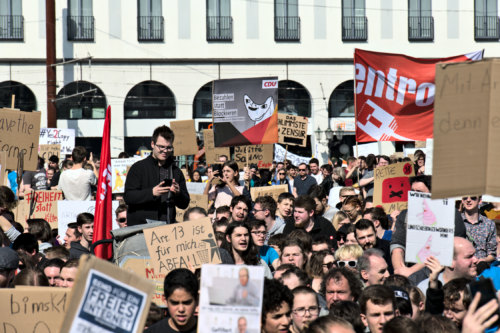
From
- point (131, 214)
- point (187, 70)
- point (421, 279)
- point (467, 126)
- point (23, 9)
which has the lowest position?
point (421, 279)

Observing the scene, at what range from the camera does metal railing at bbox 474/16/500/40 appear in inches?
1563

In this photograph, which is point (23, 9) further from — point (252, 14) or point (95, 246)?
point (95, 246)

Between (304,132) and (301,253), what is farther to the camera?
(304,132)

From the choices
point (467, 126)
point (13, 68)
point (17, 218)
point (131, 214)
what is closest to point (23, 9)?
point (13, 68)

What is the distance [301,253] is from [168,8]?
104ft

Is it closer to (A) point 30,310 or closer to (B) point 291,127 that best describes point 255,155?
(B) point 291,127

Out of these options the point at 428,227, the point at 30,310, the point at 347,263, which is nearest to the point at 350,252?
the point at 347,263

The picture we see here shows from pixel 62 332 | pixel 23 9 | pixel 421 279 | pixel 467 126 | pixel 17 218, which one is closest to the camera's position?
pixel 62 332

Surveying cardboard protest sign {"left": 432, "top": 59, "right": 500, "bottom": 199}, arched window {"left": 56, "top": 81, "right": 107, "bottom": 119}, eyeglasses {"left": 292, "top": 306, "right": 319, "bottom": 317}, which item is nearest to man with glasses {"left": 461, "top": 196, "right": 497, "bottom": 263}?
eyeglasses {"left": 292, "top": 306, "right": 319, "bottom": 317}

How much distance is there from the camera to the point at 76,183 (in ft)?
40.8

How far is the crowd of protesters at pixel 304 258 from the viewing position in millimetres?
5387

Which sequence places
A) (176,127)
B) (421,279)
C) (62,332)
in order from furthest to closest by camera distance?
(176,127), (421,279), (62,332)

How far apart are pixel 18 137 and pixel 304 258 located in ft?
Answer: 16.5

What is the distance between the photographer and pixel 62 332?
389 cm
